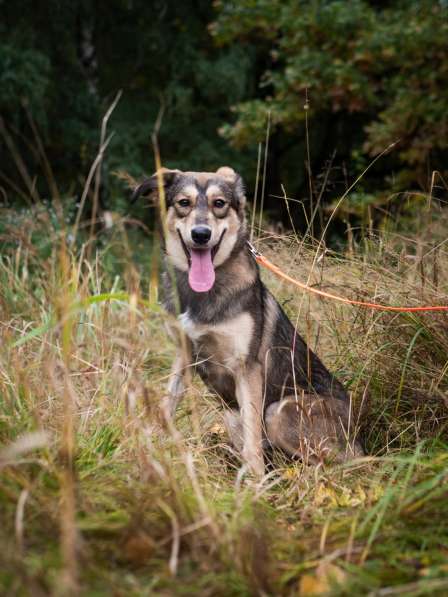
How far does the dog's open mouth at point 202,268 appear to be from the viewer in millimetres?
3418

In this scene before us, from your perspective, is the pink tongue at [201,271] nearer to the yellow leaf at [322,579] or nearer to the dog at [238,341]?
the dog at [238,341]

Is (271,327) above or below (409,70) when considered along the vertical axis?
below

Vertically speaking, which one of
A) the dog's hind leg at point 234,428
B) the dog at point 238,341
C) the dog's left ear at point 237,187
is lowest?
the dog's hind leg at point 234,428

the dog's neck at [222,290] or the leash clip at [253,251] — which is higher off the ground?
the leash clip at [253,251]

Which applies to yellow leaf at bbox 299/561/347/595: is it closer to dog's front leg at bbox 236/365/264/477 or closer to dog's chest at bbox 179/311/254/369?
dog's front leg at bbox 236/365/264/477

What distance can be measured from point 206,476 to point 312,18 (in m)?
8.36

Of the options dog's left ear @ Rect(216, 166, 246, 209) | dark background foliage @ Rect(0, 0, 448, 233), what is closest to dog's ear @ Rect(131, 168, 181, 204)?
dog's left ear @ Rect(216, 166, 246, 209)

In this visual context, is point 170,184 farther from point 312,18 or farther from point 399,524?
point 312,18

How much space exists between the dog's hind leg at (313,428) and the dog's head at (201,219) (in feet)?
2.67

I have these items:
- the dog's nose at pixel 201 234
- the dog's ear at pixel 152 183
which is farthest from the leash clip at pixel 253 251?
the dog's ear at pixel 152 183

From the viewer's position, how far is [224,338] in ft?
11.1

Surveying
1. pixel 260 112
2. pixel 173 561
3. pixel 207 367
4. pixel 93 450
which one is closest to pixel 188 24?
pixel 260 112

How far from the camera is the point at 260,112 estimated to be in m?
10.0

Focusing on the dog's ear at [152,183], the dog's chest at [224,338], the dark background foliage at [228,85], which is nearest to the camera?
A: the dog's chest at [224,338]
